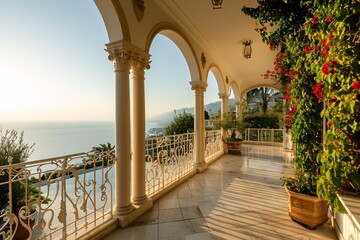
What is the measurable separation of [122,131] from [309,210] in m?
2.58

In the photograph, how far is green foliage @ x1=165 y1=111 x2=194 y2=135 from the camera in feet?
29.3

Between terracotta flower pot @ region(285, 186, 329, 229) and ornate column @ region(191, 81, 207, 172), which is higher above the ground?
ornate column @ region(191, 81, 207, 172)

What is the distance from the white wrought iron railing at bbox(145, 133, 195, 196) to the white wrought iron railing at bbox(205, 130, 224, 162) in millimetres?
1220

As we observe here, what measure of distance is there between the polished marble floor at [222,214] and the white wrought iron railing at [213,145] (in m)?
1.67

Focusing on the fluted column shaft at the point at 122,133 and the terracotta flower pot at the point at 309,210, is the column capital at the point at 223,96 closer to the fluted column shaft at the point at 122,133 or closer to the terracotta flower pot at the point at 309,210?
the terracotta flower pot at the point at 309,210

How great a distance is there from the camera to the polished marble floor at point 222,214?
208 cm

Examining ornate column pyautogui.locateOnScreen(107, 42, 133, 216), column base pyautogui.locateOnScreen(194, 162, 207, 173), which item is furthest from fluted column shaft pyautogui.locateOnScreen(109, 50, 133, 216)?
column base pyautogui.locateOnScreen(194, 162, 207, 173)

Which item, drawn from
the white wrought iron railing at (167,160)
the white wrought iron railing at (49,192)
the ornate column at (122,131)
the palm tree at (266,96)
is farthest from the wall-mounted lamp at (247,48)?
the palm tree at (266,96)

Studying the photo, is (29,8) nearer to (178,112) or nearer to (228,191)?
(228,191)

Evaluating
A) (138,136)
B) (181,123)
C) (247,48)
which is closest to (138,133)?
(138,136)

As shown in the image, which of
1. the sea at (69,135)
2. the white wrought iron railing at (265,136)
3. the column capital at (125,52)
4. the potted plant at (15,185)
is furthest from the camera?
the white wrought iron railing at (265,136)

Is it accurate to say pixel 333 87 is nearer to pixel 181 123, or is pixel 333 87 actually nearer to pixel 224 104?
pixel 224 104

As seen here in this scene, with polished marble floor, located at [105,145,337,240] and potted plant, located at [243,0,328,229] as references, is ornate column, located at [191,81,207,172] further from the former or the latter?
potted plant, located at [243,0,328,229]

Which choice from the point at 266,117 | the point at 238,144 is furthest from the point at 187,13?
the point at 266,117
